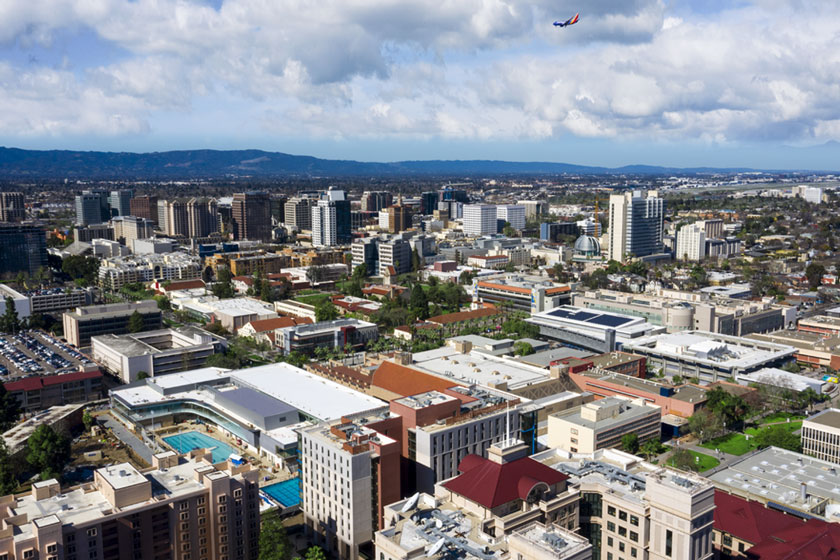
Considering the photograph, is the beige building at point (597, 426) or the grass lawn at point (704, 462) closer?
the beige building at point (597, 426)

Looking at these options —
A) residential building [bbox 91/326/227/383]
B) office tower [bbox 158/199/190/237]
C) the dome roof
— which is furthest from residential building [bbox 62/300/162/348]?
office tower [bbox 158/199/190/237]

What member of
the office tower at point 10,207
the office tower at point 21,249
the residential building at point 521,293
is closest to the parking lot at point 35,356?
the office tower at point 21,249

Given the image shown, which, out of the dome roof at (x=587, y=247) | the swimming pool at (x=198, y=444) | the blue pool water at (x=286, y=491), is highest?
the dome roof at (x=587, y=247)

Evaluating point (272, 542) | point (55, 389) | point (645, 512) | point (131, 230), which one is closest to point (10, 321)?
point (55, 389)

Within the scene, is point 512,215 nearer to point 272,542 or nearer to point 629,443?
point 629,443

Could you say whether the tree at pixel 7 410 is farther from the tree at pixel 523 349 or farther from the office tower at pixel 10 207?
the office tower at pixel 10 207

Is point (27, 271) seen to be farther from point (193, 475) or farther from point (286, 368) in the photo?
point (193, 475)

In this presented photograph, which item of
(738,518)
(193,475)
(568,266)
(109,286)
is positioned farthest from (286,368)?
(568,266)

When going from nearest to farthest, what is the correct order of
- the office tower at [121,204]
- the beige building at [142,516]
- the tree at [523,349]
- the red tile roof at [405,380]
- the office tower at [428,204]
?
the beige building at [142,516]
the red tile roof at [405,380]
the tree at [523,349]
the office tower at [121,204]
the office tower at [428,204]

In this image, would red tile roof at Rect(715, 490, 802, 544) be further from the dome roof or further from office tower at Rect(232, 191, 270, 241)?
office tower at Rect(232, 191, 270, 241)
